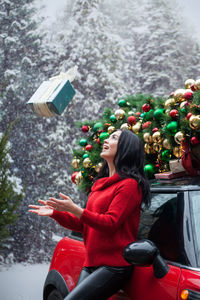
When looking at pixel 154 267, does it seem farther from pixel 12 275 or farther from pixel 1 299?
pixel 12 275

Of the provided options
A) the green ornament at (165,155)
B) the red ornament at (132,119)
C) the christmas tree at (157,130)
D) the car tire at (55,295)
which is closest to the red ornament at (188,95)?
the christmas tree at (157,130)

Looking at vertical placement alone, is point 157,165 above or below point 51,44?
A: above

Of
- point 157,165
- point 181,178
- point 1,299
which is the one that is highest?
point 181,178

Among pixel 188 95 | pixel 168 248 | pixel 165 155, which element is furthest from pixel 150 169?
pixel 168 248

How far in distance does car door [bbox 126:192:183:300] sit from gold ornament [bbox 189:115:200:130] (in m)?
0.49

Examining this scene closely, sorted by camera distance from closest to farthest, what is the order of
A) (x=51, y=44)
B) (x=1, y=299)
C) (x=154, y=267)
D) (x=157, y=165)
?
1. (x=154, y=267)
2. (x=157, y=165)
3. (x=1, y=299)
4. (x=51, y=44)

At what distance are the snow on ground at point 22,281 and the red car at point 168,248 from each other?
5.68 m

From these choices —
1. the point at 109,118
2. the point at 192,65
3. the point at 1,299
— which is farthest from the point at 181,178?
the point at 192,65

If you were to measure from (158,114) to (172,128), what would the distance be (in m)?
0.37

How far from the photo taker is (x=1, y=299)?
6809 mm

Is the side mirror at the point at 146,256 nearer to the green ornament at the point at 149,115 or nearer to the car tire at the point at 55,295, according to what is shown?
the car tire at the point at 55,295

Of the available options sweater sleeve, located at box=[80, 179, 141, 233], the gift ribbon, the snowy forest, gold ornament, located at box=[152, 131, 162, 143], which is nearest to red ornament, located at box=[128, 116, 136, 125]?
gold ornament, located at box=[152, 131, 162, 143]

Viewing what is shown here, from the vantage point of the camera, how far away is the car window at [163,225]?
6.18 ft

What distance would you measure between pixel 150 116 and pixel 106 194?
3.89ft
